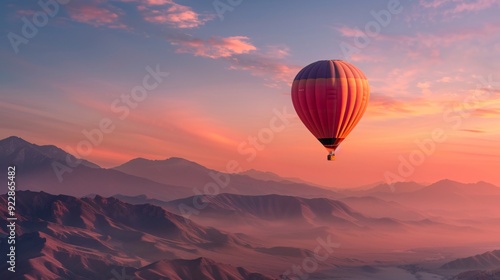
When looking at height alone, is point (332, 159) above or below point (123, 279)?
above

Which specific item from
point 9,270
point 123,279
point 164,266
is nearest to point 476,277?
point 164,266

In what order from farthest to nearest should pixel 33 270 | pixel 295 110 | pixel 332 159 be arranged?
1. pixel 33 270
2. pixel 295 110
3. pixel 332 159

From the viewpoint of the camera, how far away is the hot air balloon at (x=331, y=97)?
249ft

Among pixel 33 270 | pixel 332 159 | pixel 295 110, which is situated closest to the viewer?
pixel 332 159

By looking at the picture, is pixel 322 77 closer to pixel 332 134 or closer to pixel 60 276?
pixel 332 134

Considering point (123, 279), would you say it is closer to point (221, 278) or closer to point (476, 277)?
point (221, 278)

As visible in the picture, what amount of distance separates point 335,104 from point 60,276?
155m

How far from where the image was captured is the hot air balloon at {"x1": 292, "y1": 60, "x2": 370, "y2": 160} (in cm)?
7594

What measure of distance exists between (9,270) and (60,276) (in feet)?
56.2

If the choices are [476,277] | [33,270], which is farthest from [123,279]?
[476,277]

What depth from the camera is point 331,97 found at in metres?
75.8

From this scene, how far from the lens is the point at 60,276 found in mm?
199375

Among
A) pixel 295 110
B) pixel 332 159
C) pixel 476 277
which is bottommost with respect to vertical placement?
pixel 476 277

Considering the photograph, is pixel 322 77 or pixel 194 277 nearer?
pixel 322 77
